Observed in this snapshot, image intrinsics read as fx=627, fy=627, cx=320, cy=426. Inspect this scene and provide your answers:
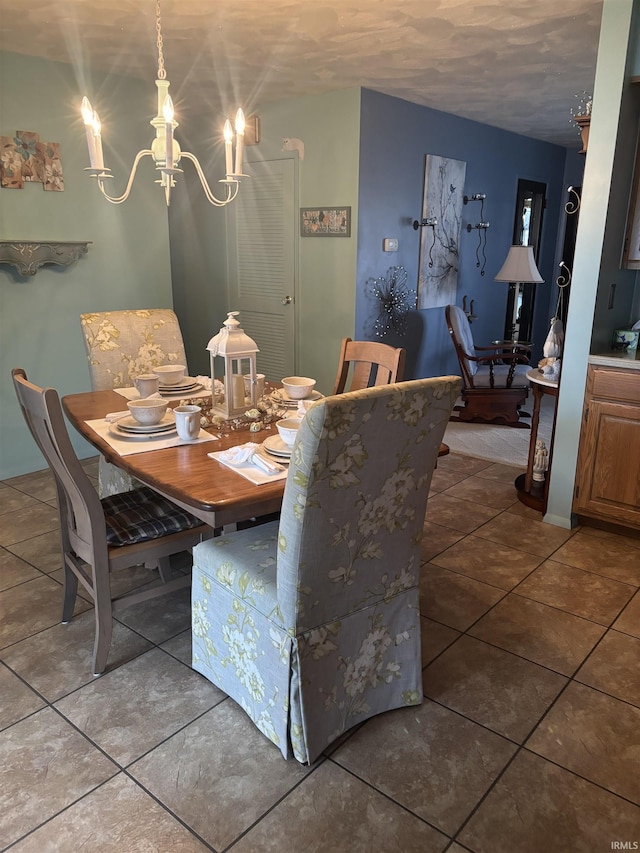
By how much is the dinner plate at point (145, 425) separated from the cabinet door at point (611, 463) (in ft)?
6.56

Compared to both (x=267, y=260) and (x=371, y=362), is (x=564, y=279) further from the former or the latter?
(x=267, y=260)

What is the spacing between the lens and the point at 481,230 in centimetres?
581


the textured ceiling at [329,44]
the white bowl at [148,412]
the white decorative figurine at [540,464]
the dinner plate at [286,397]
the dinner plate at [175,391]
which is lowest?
the white decorative figurine at [540,464]

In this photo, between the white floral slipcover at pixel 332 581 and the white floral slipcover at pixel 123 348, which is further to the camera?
the white floral slipcover at pixel 123 348

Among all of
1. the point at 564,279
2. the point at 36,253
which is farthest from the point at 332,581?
the point at 36,253

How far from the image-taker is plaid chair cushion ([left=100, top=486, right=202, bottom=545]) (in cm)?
208

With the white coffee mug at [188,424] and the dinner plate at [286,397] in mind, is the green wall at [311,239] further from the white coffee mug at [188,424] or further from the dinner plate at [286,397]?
the white coffee mug at [188,424]

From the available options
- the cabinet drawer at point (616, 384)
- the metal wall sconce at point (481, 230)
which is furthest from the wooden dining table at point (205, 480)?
the metal wall sconce at point (481, 230)

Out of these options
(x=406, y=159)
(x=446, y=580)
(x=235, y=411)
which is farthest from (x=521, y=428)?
(x=235, y=411)

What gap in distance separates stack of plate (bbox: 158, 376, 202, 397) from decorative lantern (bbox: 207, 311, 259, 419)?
332mm

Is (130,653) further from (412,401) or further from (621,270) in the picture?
(621,270)

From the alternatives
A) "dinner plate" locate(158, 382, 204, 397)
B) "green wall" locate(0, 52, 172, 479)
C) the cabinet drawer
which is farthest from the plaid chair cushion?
the cabinet drawer

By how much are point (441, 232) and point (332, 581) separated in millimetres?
4298

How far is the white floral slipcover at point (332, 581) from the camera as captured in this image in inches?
57.3
